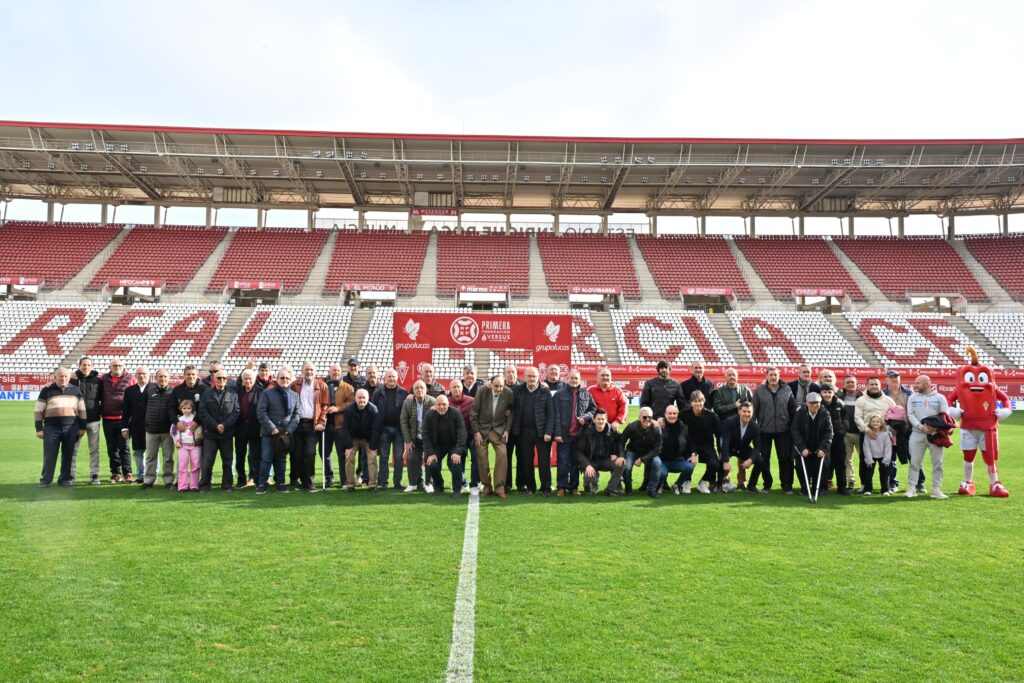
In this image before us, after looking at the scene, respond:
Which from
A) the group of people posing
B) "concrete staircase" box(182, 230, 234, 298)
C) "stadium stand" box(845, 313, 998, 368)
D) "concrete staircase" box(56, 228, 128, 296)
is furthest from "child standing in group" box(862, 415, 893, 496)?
"concrete staircase" box(56, 228, 128, 296)

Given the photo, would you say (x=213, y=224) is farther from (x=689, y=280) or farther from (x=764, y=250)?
(x=764, y=250)

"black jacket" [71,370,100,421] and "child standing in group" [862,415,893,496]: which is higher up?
"black jacket" [71,370,100,421]

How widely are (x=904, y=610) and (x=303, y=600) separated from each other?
4.22 metres

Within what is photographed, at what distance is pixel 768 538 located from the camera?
6.23 meters

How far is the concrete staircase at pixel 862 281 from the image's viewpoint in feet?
114

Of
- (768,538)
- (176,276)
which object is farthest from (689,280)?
(768,538)

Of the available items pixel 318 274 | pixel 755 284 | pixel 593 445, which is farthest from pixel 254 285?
pixel 593 445

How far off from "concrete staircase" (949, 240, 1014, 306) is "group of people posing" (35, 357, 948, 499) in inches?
1293

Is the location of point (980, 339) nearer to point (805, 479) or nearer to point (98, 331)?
point (805, 479)

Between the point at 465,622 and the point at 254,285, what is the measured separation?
3356cm

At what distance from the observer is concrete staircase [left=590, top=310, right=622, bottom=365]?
29.2 meters

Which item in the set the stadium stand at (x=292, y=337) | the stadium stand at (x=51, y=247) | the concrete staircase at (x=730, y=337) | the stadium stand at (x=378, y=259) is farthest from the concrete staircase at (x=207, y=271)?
the concrete staircase at (x=730, y=337)

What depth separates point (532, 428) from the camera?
856 cm

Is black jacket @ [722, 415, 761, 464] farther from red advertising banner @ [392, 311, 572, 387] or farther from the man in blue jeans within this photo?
the man in blue jeans
